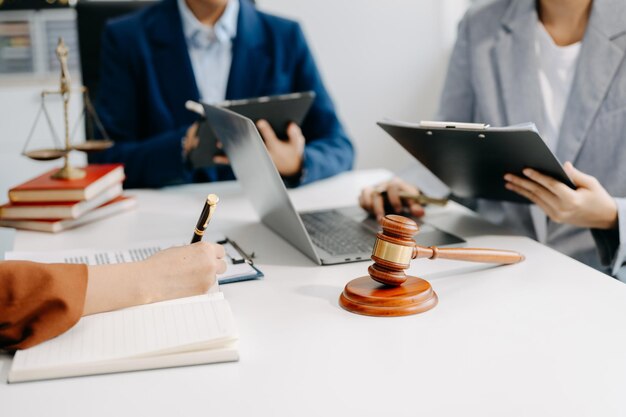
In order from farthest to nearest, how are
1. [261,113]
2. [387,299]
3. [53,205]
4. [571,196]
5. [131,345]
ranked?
1. [261,113]
2. [53,205]
3. [571,196]
4. [387,299]
5. [131,345]

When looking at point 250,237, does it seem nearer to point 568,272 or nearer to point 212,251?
point 212,251

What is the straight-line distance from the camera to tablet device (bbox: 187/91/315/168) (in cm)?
151

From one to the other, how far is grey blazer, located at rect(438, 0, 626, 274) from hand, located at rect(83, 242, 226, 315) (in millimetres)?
724

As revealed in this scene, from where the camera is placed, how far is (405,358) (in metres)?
0.79

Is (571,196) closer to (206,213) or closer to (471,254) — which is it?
(471,254)

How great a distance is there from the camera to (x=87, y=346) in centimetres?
79

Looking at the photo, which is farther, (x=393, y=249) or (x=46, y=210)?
(x=46, y=210)

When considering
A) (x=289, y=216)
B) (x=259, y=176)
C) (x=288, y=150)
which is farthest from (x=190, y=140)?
(x=289, y=216)

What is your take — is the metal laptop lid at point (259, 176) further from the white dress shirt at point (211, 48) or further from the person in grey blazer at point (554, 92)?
the white dress shirt at point (211, 48)

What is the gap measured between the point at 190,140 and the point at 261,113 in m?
0.25

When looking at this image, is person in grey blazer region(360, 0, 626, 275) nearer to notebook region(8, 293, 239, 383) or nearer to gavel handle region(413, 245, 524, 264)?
gavel handle region(413, 245, 524, 264)

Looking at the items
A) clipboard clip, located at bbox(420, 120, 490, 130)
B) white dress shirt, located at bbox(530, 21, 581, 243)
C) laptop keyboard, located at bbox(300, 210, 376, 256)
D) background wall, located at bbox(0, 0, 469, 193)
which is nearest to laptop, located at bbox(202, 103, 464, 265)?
laptop keyboard, located at bbox(300, 210, 376, 256)

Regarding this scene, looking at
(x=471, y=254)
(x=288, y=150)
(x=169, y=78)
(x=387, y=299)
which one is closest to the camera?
(x=387, y=299)

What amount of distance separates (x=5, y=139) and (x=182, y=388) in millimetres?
2780
